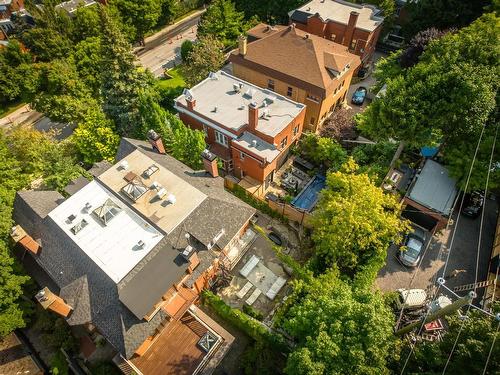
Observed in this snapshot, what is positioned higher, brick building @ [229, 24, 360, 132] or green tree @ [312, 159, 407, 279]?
brick building @ [229, 24, 360, 132]

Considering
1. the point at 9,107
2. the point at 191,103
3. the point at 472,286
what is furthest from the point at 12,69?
the point at 472,286

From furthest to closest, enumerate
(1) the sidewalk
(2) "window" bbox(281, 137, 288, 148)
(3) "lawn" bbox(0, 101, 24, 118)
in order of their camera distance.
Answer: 1. (1) the sidewalk
2. (3) "lawn" bbox(0, 101, 24, 118)
3. (2) "window" bbox(281, 137, 288, 148)

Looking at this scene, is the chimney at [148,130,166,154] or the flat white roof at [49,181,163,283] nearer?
the flat white roof at [49,181,163,283]

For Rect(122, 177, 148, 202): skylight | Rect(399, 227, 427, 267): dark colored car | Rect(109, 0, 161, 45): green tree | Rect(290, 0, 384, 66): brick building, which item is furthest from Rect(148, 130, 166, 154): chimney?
Rect(109, 0, 161, 45): green tree

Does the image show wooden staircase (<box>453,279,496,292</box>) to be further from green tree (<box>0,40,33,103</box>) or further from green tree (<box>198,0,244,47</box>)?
green tree (<box>0,40,33,103</box>)

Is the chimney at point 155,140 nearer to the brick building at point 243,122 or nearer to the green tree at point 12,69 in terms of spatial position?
the brick building at point 243,122

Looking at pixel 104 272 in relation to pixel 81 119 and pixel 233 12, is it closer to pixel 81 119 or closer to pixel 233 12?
pixel 81 119

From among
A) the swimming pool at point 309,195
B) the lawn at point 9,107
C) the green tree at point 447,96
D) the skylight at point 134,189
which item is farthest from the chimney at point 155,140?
the lawn at point 9,107
